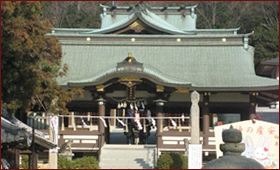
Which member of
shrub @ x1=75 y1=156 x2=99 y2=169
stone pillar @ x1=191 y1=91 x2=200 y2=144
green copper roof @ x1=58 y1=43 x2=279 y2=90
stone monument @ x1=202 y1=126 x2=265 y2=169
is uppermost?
green copper roof @ x1=58 y1=43 x2=279 y2=90

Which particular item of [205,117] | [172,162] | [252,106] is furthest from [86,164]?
[252,106]

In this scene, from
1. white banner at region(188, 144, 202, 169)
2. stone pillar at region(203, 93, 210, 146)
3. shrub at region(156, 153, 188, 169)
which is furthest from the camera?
stone pillar at region(203, 93, 210, 146)

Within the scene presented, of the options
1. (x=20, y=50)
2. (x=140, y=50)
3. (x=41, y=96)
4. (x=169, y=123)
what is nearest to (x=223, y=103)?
(x=169, y=123)

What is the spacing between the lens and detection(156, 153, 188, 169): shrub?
59.9ft

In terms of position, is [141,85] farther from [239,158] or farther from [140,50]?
[239,158]

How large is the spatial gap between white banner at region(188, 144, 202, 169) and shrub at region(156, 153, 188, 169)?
1.97 metres

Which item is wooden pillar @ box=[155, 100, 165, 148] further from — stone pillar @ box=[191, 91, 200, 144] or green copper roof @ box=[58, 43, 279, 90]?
stone pillar @ box=[191, 91, 200, 144]

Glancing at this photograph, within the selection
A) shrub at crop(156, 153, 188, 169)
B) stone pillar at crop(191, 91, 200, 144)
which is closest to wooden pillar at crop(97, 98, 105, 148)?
shrub at crop(156, 153, 188, 169)

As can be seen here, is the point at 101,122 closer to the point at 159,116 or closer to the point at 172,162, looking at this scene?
the point at 159,116

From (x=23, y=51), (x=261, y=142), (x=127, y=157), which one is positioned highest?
(x=23, y=51)

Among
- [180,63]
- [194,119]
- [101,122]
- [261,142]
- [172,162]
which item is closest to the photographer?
[261,142]

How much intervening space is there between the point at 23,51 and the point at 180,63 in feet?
48.4

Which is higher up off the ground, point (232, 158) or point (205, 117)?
point (205, 117)

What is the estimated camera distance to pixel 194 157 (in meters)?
16.2
